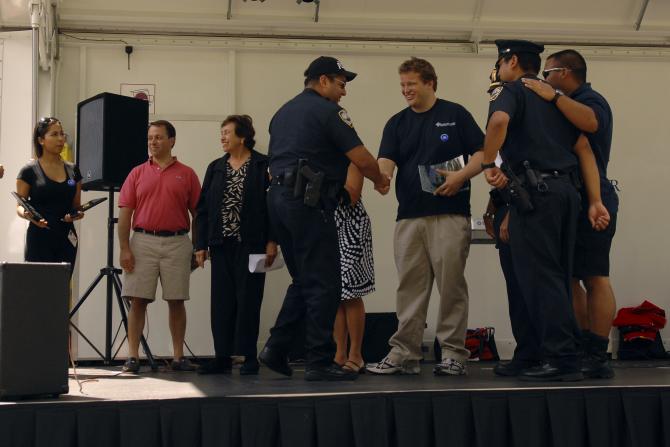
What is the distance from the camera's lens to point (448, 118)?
466 centimetres

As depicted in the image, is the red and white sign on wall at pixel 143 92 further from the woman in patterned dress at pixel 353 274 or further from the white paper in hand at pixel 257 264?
the woman in patterned dress at pixel 353 274

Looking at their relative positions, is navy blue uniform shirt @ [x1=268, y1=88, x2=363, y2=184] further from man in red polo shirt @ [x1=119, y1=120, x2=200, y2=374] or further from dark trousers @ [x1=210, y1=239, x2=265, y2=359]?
man in red polo shirt @ [x1=119, y1=120, x2=200, y2=374]

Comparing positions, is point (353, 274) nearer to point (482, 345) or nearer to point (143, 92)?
point (482, 345)

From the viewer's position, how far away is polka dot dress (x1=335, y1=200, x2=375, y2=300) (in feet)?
15.9

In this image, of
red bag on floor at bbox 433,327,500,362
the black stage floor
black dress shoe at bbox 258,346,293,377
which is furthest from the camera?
red bag on floor at bbox 433,327,500,362

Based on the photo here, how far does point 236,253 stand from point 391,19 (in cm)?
305

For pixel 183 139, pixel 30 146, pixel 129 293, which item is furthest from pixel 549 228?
pixel 30 146

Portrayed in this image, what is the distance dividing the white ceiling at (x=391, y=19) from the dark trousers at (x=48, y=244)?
2160 mm

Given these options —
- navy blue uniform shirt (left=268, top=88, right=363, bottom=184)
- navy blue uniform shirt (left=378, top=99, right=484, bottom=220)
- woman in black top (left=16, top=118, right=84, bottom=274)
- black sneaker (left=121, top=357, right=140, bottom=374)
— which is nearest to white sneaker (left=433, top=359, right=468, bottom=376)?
navy blue uniform shirt (left=378, top=99, right=484, bottom=220)

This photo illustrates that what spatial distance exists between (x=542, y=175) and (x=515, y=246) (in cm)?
32

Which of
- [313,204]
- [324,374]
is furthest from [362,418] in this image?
[313,204]

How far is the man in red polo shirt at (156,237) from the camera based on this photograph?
213 inches

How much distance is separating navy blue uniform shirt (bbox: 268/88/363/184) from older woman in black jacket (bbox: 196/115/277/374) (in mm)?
735

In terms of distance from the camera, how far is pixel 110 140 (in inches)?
231
